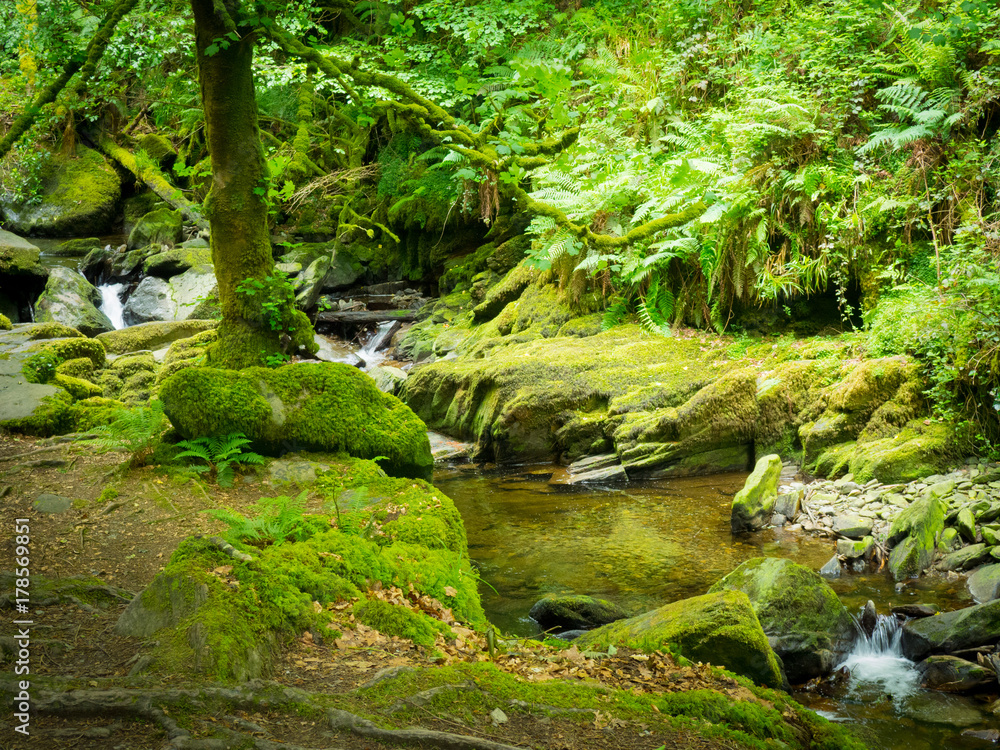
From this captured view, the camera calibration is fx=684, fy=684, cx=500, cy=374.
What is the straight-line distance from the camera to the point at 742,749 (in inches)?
119

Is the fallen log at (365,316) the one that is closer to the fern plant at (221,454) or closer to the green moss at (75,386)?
the green moss at (75,386)

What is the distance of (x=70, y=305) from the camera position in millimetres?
14289

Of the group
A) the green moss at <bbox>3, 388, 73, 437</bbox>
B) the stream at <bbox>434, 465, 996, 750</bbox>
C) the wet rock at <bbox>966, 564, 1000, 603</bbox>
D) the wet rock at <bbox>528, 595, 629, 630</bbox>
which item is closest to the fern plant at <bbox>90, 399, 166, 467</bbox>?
the green moss at <bbox>3, 388, 73, 437</bbox>

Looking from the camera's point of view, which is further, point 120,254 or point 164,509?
point 120,254

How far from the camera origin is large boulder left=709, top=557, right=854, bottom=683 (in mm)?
4859

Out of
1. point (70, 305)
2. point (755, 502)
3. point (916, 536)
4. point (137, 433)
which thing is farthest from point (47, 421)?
point (70, 305)

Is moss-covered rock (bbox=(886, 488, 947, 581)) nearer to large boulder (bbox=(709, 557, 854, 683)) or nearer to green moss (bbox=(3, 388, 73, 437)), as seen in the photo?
large boulder (bbox=(709, 557, 854, 683))

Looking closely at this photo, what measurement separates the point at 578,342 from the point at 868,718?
7792 millimetres

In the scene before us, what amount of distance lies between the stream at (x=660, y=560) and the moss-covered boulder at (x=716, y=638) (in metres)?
0.59

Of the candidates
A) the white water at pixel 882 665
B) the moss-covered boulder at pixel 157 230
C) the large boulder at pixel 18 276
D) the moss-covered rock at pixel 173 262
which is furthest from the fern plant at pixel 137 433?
the moss-covered boulder at pixel 157 230

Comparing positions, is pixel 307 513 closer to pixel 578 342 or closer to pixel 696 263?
pixel 578 342

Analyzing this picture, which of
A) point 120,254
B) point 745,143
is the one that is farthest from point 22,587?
point 120,254

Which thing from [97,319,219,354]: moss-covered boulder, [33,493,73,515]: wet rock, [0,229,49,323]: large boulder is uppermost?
[0,229,49,323]: large boulder

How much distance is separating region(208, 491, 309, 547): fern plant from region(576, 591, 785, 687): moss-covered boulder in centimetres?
204
